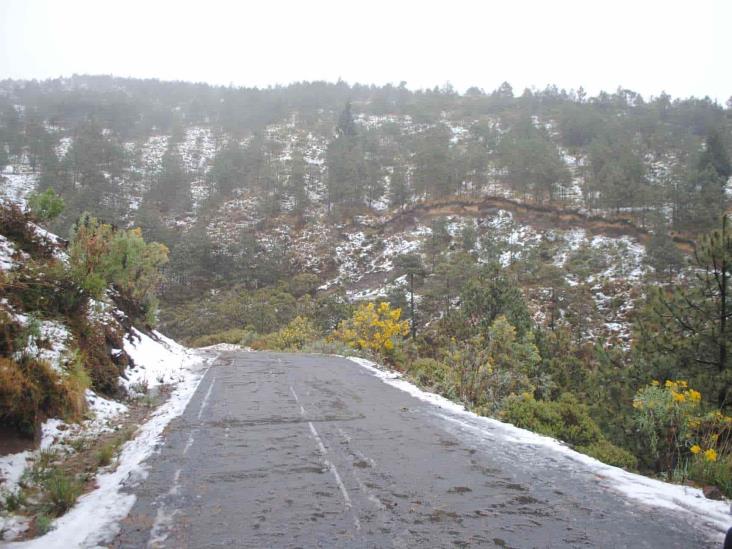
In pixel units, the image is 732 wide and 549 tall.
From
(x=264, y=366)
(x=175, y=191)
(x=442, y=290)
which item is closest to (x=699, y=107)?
(x=442, y=290)

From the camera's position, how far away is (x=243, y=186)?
83.6 m

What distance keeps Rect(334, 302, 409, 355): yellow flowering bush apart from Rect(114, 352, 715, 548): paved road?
1348 cm

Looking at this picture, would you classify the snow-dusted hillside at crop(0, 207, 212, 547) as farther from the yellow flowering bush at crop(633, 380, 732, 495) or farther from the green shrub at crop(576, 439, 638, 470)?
the yellow flowering bush at crop(633, 380, 732, 495)

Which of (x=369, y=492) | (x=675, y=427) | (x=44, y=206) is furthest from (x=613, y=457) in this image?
(x=44, y=206)

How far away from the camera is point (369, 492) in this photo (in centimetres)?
515

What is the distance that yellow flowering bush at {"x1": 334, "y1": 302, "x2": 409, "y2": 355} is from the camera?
22.5 metres

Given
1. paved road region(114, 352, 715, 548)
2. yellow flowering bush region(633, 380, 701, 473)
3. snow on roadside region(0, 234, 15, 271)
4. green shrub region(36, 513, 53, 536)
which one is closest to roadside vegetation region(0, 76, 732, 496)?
yellow flowering bush region(633, 380, 701, 473)

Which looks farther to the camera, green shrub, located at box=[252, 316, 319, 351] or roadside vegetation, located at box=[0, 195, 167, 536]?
green shrub, located at box=[252, 316, 319, 351]

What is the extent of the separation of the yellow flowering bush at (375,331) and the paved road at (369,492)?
1348 cm

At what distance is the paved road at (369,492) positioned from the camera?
4.15 m

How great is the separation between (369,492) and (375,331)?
1834cm

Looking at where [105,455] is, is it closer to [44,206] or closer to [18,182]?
[44,206]

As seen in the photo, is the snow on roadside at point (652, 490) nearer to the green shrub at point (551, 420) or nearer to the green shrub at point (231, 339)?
the green shrub at point (551, 420)

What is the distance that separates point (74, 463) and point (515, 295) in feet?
68.1
